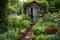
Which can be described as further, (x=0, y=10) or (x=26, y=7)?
(x=26, y=7)

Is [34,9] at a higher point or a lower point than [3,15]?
lower

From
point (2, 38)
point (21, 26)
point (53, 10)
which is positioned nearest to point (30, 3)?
point (53, 10)

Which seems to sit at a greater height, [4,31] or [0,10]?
[0,10]

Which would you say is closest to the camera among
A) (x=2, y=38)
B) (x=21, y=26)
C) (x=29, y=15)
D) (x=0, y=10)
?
(x=2, y=38)

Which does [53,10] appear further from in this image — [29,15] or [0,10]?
[0,10]

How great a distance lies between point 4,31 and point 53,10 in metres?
14.7

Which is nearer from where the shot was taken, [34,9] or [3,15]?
[3,15]

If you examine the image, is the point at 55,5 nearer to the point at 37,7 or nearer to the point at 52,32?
the point at 37,7

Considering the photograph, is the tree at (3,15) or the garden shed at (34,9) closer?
the tree at (3,15)

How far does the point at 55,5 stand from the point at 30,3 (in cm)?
455

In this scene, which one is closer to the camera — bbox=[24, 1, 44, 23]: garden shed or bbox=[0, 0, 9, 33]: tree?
bbox=[0, 0, 9, 33]: tree

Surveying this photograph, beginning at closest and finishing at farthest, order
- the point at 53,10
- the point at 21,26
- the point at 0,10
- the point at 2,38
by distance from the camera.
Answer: the point at 2,38 < the point at 0,10 < the point at 21,26 < the point at 53,10

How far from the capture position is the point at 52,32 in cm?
1248

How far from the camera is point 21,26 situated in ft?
56.0
